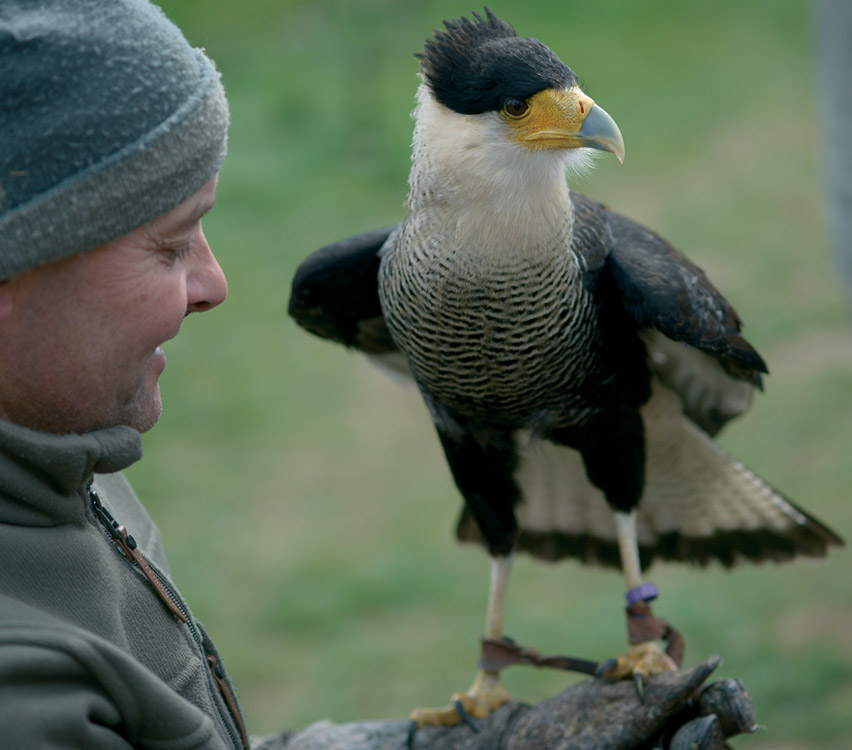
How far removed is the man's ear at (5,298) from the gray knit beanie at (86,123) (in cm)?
6

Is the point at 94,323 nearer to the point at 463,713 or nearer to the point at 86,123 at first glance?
the point at 86,123

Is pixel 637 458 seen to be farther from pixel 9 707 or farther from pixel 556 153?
pixel 9 707

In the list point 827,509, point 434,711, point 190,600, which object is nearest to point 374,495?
point 190,600

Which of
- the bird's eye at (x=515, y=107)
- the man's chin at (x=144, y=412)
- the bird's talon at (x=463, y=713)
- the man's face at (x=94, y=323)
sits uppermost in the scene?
the bird's eye at (x=515, y=107)

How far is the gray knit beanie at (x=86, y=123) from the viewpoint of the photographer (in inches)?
47.3

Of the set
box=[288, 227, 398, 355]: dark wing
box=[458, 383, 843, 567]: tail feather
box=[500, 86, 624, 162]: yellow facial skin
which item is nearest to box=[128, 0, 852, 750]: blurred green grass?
box=[458, 383, 843, 567]: tail feather

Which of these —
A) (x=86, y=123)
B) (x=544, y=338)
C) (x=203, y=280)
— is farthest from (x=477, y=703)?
(x=86, y=123)

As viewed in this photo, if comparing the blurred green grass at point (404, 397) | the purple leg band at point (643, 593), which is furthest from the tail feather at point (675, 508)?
the blurred green grass at point (404, 397)

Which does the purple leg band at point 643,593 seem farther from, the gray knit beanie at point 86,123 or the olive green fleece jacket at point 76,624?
the gray knit beanie at point 86,123

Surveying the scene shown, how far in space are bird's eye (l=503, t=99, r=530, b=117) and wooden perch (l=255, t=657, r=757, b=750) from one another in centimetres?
117

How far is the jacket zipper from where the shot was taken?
1555 millimetres

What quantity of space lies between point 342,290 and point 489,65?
0.72 metres

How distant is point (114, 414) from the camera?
1.44 m

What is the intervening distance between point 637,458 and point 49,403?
1.60 metres
